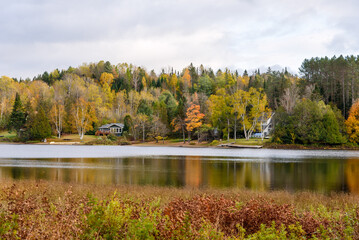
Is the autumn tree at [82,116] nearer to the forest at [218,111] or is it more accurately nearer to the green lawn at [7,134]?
the forest at [218,111]

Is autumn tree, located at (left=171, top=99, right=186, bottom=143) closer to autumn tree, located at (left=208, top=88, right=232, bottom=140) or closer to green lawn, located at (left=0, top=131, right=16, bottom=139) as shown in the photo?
autumn tree, located at (left=208, top=88, right=232, bottom=140)

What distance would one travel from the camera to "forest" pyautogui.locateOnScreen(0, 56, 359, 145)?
2828 inches

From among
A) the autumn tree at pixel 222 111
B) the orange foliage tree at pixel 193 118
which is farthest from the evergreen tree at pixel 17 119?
the autumn tree at pixel 222 111

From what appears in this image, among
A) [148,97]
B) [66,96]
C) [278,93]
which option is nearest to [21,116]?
[66,96]

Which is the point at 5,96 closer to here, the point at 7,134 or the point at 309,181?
the point at 7,134

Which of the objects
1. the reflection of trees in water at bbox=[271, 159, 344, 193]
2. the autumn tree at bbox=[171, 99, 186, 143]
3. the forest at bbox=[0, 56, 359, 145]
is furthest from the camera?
the autumn tree at bbox=[171, 99, 186, 143]

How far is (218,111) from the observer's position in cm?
8238

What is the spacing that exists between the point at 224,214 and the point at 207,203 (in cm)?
55

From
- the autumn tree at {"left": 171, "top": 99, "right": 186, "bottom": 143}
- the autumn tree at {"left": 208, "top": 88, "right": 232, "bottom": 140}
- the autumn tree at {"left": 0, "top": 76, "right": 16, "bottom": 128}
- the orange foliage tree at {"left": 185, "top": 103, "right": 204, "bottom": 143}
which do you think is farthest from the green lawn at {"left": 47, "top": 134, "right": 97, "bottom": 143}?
the autumn tree at {"left": 208, "top": 88, "right": 232, "bottom": 140}

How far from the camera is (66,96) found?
108 m

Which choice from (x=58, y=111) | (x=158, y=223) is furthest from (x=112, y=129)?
(x=158, y=223)

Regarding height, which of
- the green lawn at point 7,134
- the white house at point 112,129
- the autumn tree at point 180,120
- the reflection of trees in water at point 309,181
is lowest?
the reflection of trees in water at point 309,181

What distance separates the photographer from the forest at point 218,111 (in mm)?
71831

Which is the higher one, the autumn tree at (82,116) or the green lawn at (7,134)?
the autumn tree at (82,116)
